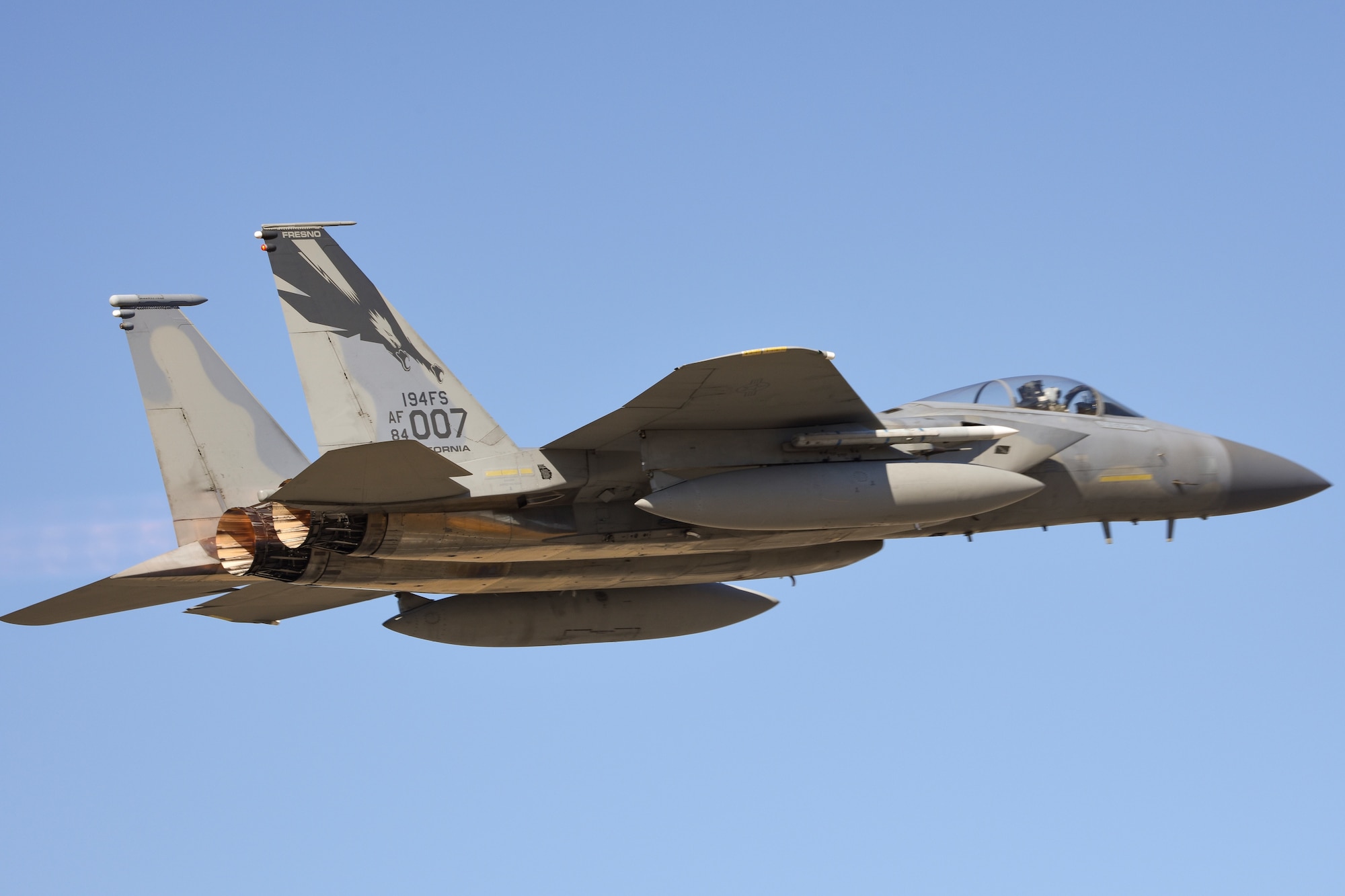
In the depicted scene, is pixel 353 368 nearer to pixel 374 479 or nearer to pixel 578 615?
pixel 374 479

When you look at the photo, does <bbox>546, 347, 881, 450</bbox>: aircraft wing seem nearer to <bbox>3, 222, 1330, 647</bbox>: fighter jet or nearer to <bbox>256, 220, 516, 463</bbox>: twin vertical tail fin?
<bbox>3, 222, 1330, 647</bbox>: fighter jet

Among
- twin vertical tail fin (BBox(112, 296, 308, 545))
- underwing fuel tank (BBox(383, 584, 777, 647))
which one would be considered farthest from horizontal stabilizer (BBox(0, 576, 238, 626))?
underwing fuel tank (BBox(383, 584, 777, 647))

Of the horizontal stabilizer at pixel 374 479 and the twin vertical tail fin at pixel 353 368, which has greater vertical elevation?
the twin vertical tail fin at pixel 353 368

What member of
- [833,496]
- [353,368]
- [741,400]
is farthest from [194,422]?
[833,496]

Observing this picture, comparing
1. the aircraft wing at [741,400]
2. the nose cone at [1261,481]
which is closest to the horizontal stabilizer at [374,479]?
the aircraft wing at [741,400]

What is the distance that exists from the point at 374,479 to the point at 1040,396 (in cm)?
761

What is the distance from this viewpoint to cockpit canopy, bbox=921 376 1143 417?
1487 centimetres

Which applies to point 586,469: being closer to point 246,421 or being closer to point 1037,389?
point 246,421

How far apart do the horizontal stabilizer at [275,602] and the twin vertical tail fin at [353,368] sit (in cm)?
282

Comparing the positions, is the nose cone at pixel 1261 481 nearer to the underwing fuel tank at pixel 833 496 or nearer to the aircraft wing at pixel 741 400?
the underwing fuel tank at pixel 833 496

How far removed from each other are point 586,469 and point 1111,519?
6.28 meters

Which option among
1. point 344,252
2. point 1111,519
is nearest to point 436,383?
point 344,252

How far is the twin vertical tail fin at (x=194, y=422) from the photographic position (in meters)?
13.7

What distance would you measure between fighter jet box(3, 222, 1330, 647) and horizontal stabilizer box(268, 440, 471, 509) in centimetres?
3
